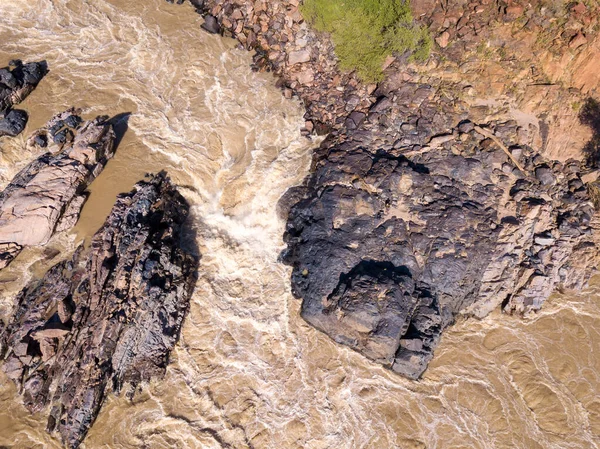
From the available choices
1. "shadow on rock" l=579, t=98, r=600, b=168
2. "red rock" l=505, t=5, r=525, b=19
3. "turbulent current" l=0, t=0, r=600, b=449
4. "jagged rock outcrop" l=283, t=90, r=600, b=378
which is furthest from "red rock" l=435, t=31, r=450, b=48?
"turbulent current" l=0, t=0, r=600, b=449

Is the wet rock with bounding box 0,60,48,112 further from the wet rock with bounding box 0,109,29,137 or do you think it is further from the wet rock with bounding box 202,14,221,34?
the wet rock with bounding box 202,14,221,34

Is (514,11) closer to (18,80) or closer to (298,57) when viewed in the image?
(298,57)

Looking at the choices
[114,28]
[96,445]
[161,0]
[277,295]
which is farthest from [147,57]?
[96,445]

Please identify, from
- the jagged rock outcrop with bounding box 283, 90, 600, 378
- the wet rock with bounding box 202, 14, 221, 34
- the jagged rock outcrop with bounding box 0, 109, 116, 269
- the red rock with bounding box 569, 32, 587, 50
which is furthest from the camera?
the wet rock with bounding box 202, 14, 221, 34

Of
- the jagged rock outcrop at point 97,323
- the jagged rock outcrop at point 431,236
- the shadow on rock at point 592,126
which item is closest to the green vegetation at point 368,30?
the jagged rock outcrop at point 431,236

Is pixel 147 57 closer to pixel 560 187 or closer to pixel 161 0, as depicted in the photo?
pixel 161 0

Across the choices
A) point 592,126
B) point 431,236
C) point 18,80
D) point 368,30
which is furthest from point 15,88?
point 592,126
